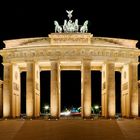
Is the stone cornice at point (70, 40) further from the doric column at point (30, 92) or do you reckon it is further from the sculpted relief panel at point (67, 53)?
the doric column at point (30, 92)

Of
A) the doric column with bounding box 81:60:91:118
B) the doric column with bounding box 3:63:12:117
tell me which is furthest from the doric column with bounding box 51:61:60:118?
the doric column with bounding box 3:63:12:117

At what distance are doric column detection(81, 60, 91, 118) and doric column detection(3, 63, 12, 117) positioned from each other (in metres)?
11.9

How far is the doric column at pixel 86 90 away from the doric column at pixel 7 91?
11.9 metres

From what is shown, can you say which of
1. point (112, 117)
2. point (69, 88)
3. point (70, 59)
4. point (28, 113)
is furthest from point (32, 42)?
point (69, 88)

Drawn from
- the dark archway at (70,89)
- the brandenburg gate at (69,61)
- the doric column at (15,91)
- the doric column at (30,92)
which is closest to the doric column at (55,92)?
the brandenburg gate at (69,61)

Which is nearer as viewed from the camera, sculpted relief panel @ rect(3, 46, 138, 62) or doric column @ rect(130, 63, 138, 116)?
sculpted relief panel @ rect(3, 46, 138, 62)

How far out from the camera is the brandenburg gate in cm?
6088

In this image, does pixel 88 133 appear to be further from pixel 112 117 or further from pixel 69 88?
pixel 69 88

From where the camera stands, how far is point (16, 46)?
63250 millimetres

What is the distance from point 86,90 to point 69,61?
544 centimetres

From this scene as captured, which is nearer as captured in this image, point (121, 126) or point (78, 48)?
point (121, 126)

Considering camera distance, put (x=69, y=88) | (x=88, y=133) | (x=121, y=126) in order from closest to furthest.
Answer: (x=88, y=133)
(x=121, y=126)
(x=69, y=88)

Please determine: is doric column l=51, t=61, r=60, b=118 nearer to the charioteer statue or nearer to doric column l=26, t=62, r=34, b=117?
doric column l=26, t=62, r=34, b=117

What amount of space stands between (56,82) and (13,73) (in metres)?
8.01
